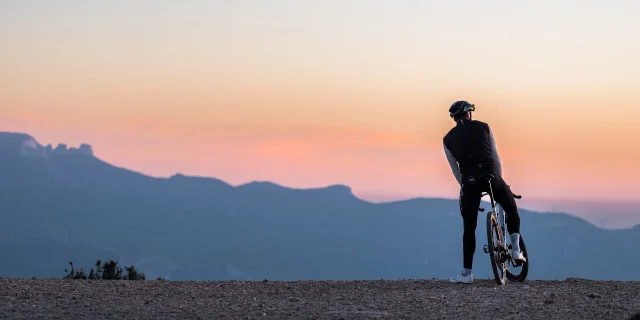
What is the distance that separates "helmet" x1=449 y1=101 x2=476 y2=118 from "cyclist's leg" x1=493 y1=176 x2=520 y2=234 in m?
1.03

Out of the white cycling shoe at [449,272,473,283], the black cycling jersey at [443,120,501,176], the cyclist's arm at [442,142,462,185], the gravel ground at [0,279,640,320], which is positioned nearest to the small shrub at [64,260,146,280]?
the gravel ground at [0,279,640,320]

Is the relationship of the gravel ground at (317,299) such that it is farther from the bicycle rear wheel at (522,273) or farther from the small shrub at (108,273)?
the small shrub at (108,273)

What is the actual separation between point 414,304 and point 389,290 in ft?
5.62

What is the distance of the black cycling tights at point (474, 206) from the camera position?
1289cm

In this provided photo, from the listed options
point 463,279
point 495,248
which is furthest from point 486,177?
point 463,279

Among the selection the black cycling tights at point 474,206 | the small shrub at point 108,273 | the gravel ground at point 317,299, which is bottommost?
the gravel ground at point 317,299

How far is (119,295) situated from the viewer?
12312 mm

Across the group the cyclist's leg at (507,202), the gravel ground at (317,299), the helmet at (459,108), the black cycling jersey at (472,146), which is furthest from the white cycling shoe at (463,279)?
the helmet at (459,108)

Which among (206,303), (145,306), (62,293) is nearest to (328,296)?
(206,303)

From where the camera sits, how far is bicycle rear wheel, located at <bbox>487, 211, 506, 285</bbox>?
504 inches

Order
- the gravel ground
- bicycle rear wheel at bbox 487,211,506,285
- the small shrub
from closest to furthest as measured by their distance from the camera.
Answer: the gravel ground → bicycle rear wheel at bbox 487,211,506,285 → the small shrub

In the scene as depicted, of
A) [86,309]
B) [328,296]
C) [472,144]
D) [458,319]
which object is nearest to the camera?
[458,319]

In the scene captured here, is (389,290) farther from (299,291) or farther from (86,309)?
(86,309)

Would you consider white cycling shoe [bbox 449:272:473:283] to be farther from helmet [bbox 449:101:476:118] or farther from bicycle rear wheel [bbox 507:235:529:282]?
helmet [bbox 449:101:476:118]
